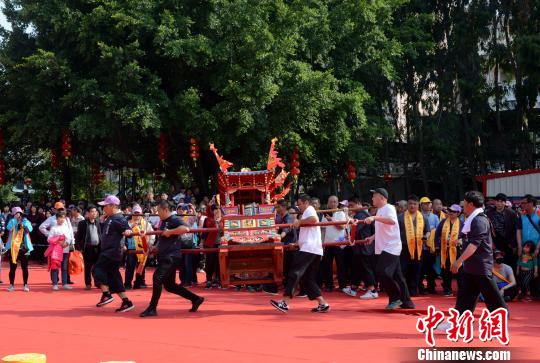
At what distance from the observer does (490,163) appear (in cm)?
3356

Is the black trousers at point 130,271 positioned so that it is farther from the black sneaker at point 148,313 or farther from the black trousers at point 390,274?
the black trousers at point 390,274

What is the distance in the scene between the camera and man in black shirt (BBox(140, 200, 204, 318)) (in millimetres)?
11500

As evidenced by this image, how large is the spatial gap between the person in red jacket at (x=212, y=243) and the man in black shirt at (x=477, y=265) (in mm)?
7179

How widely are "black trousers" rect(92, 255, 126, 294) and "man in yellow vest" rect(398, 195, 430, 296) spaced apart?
5.25 metres

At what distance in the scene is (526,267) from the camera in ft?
44.5

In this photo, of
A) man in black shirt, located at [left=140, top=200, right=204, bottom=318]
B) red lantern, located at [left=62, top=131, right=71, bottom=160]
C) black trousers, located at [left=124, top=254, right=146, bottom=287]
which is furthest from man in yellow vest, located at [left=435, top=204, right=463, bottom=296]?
red lantern, located at [left=62, top=131, right=71, bottom=160]

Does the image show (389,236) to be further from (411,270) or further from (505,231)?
(505,231)

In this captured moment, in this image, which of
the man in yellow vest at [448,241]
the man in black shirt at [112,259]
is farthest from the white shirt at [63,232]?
the man in yellow vest at [448,241]

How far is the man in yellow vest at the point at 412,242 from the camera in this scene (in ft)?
46.8

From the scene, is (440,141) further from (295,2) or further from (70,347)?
(70,347)

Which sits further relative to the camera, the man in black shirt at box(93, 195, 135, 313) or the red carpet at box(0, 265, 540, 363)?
the man in black shirt at box(93, 195, 135, 313)

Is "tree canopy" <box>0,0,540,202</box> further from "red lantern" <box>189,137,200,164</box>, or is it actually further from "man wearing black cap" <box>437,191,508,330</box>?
"man wearing black cap" <box>437,191,508,330</box>

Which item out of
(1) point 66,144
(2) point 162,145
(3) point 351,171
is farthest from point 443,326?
(1) point 66,144

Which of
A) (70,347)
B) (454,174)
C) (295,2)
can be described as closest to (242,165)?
(295,2)
